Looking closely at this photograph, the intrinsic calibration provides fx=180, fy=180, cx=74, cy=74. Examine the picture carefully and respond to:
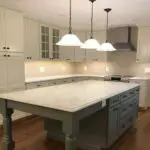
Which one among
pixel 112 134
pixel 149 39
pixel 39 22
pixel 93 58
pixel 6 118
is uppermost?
pixel 39 22

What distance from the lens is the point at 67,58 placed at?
625 cm

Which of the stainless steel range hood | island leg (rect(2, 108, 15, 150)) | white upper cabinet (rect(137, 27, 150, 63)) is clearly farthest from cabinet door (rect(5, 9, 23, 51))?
white upper cabinet (rect(137, 27, 150, 63))

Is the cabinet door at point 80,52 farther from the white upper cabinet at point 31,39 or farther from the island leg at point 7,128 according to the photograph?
the island leg at point 7,128

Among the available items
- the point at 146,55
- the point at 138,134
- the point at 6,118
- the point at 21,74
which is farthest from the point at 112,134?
the point at 146,55

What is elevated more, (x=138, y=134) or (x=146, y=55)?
(x=146, y=55)

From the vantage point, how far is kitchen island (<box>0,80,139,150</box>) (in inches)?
74.0

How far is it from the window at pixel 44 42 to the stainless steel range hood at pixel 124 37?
208 centimetres

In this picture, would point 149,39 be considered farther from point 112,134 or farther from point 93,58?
point 112,134

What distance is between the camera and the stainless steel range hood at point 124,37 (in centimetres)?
557

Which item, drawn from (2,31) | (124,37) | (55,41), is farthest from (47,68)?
(124,37)

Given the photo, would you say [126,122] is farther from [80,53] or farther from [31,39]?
[80,53]

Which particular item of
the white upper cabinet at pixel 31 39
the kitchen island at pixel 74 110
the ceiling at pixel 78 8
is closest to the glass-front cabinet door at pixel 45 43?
the white upper cabinet at pixel 31 39

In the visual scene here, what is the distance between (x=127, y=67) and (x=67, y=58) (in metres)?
2.04

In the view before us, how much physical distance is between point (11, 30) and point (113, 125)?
9.30 ft
